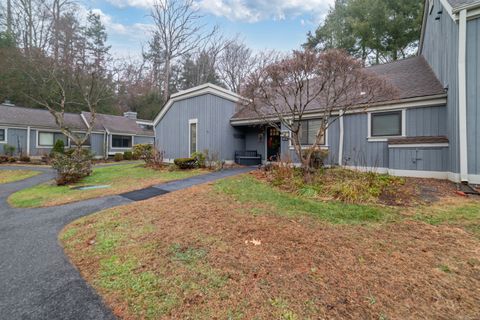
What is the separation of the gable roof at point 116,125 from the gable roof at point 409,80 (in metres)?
16.2

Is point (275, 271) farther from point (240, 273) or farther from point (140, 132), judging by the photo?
point (140, 132)

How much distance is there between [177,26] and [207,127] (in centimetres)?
1609

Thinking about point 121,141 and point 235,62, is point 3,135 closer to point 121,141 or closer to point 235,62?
point 121,141

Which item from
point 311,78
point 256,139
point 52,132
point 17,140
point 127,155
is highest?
point 52,132

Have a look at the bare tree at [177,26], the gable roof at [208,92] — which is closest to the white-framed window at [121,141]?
the bare tree at [177,26]

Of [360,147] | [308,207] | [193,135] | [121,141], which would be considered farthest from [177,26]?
[308,207]

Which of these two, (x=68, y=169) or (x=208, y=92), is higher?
(x=208, y=92)

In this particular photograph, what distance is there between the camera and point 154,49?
29312 mm

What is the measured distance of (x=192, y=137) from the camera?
13.7 m

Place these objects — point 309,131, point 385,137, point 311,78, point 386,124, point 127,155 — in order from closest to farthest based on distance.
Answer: point 311,78
point 385,137
point 386,124
point 309,131
point 127,155

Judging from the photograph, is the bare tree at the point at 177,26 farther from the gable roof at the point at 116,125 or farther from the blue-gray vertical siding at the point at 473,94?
the blue-gray vertical siding at the point at 473,94

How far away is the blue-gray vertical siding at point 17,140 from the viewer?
18109 mm

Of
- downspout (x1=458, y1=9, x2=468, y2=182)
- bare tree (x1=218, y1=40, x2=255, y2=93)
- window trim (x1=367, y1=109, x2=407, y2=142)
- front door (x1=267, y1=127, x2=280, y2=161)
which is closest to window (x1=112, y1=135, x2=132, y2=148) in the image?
bare tree (x1=218, y1=40, x2=255, y2=93)

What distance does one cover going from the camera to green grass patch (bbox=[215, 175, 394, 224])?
421 centimetres
